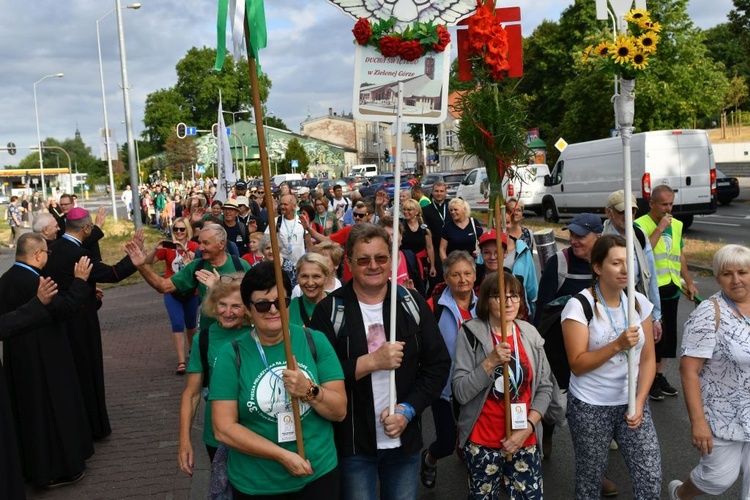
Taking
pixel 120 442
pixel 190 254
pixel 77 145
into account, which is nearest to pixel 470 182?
pixel 190 254

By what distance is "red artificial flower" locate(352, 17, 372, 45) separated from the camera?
370cm

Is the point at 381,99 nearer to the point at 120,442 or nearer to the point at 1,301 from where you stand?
the point at 1,301

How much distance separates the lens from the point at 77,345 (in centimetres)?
588

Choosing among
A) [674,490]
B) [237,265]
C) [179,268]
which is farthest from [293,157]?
[674,490]

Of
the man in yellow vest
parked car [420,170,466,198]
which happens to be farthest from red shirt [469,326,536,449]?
parked car [420,170,466,198]

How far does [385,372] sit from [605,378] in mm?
1253

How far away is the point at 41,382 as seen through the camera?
16.6 ft

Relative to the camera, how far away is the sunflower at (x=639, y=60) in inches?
138

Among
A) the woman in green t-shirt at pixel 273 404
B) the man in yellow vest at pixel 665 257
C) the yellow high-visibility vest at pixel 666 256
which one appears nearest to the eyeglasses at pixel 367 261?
the woman in green t-shirt at pixel 273 404

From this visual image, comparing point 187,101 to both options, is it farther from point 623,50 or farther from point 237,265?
→ point 623,50

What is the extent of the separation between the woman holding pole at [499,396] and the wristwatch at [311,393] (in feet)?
3.34

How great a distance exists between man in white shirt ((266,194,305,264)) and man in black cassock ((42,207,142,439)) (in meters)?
3.14

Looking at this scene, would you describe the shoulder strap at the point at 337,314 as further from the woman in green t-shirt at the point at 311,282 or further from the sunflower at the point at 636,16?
the sunflower at the point at 636,16

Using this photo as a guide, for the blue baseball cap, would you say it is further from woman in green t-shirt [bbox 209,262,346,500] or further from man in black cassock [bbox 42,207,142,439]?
man in black cassock [bbox 42,207,142,439]
